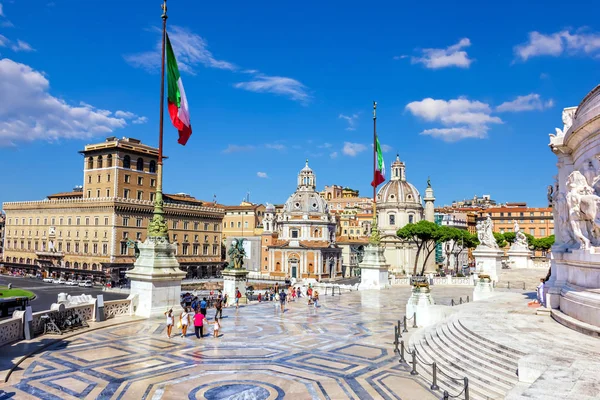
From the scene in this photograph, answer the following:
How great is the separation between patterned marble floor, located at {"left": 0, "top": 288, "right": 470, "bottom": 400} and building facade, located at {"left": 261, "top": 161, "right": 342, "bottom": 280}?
7086 cm

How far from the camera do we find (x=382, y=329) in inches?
699

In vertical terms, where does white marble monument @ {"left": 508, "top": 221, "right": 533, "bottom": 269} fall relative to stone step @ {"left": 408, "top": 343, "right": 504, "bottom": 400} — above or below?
above

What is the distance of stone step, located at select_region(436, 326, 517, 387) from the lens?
32.3 feet

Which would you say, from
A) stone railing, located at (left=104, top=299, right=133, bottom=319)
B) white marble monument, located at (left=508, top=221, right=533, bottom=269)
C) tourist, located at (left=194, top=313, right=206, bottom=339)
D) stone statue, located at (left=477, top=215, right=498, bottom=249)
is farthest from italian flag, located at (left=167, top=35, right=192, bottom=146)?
white marble monument, located at (left=508, top=221, right=533, bottom=269)

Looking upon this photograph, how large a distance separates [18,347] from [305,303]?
15447 millimetres

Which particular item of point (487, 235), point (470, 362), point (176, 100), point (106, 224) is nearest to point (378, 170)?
point (487, 235)

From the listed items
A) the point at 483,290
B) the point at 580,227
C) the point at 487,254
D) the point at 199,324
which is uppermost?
the point at 580,227

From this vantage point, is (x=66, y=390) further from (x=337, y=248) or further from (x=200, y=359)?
(x=337, y=248)

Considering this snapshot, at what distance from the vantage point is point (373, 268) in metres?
33.0

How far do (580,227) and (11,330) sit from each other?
55.9 ft

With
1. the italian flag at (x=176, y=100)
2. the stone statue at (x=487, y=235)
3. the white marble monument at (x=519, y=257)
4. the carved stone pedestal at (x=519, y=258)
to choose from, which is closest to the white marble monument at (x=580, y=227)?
the italian flag at (x=176, y=100)

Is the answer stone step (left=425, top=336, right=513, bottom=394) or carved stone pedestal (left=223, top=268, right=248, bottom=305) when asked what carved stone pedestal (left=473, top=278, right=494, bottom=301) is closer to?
stone step (left=425, top=336, right=513, bottom=394)

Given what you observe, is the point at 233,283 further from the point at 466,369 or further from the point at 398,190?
→ the point at 398,190

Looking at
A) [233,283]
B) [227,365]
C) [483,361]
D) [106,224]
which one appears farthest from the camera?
[106,224]
